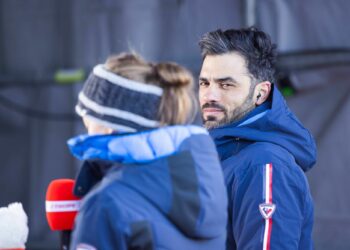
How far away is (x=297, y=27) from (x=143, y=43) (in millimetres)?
959

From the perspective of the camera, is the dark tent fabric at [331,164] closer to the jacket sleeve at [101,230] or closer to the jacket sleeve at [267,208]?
the jacket sleeve at [267,208]

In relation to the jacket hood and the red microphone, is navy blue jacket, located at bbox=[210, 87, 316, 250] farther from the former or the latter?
the red microphone

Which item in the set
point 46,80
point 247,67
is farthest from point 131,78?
point 46,80

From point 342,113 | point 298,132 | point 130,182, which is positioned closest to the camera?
point 130,182

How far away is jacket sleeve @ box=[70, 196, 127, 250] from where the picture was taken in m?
1.70

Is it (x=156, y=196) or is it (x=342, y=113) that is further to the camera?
Answer: (x=342, y=113)

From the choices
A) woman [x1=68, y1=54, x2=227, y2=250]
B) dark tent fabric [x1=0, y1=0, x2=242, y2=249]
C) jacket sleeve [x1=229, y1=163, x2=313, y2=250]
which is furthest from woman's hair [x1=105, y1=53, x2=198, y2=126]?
dark tent fabric [x1=0, y1=0, x2=242, y2=249]

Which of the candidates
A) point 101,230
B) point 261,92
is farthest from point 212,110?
point 101,230

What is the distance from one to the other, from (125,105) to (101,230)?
12.0 inches

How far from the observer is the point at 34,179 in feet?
15.9

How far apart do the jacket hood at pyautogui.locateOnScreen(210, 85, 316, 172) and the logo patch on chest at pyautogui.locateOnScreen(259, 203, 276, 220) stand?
0.85ft

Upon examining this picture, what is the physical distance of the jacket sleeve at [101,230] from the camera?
1.70 meters

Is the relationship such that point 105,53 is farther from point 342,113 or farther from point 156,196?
point 156,196

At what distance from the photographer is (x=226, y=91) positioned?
270 centimetres
